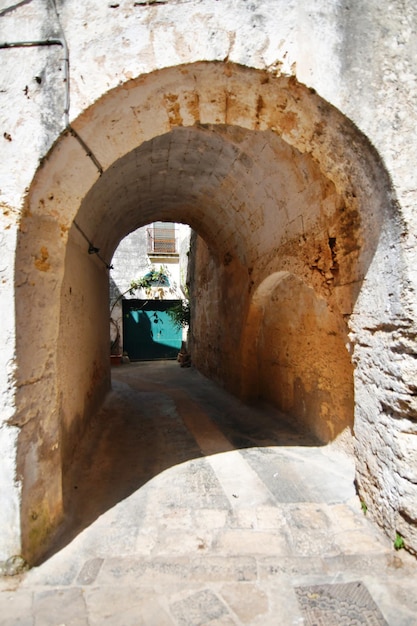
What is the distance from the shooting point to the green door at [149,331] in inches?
569

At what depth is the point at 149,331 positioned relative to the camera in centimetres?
1466

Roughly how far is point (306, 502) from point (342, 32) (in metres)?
3.20

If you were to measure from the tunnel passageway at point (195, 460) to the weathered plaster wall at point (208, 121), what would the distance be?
58cm

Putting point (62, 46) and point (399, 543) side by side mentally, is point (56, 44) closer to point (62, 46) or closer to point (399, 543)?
point (62, 46)

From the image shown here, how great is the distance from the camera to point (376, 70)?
85.7 inches

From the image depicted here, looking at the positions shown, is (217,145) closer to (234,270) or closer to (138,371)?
(234,270)

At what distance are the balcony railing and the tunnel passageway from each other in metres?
10.3

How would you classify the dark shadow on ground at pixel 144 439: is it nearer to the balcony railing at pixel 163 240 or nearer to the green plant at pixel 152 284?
the green plant at pixel 152 284

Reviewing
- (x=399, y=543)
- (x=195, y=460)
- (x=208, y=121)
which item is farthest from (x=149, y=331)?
Answer: (x=399, y=543)

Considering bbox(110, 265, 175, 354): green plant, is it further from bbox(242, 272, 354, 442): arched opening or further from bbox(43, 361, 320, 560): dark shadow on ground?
bbox(242, 272, 354, 442): arched opening

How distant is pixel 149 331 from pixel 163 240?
4.06 metres

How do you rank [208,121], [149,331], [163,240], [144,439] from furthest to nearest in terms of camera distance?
1. [163,240]
2. [149,331]
3. [144,439]
4. [208,121]

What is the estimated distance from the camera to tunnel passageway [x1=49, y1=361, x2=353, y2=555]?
9.14 ft

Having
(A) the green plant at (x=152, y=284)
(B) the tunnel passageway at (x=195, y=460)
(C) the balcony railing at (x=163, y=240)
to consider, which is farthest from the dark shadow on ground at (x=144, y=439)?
(C) the balcony railing at (x=163, y=240)
